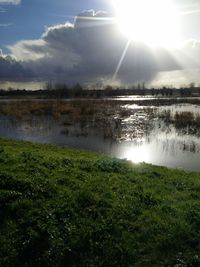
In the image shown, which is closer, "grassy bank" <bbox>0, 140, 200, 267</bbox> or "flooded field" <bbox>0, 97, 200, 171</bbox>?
"grassy bank" <bbox>0, 140, 200, 267</bbox>

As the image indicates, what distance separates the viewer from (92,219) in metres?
10.5

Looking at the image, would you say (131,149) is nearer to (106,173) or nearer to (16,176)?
(106,173)

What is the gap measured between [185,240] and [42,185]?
16.6ft

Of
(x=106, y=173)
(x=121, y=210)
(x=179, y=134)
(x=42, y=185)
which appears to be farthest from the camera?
(x=179, y=134)

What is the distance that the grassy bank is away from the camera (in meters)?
8.99

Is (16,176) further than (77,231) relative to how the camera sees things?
Yes

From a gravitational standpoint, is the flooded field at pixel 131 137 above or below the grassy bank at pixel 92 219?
below

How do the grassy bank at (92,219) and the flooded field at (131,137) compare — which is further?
the flooded field at (131,137)

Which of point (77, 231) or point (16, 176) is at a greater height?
point (16, 176)

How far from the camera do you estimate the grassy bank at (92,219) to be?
29.5 ft

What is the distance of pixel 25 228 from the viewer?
388 inches

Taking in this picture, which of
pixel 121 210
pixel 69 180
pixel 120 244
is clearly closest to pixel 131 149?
pixel 69 180

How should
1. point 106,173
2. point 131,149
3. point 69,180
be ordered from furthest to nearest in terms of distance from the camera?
point 131,149 < point 106,173 < point 69,180

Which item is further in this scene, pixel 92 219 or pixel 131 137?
pixel 131 137
